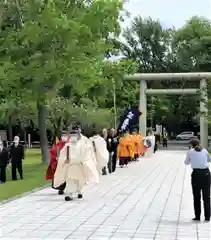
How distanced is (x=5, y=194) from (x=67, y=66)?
10.4m

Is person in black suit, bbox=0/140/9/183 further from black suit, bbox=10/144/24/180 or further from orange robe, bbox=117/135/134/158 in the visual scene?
orange robe, bbox=117/135/134/158

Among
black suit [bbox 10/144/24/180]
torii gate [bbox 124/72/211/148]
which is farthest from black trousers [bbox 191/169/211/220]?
torii gate [bbox 124/72/211/148]

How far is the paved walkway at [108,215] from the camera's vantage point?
27.1 feet

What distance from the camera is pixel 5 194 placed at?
527 inches

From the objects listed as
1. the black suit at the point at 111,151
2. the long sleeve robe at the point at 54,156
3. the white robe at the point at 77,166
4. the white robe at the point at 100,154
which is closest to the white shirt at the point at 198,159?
the white robe at the point at 77,166

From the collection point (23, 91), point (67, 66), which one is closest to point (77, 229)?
point (67, 66)

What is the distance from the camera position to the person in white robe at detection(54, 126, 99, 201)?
1220 centimetres

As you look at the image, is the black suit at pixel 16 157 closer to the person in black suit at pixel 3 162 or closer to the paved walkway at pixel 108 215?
the person in black suit at pixel 3 162

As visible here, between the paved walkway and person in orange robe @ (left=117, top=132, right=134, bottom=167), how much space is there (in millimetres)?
7916

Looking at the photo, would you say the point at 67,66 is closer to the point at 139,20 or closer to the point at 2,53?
the point at 2,53

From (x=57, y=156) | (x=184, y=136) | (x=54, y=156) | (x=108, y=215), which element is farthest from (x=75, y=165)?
(x=184, y=136)

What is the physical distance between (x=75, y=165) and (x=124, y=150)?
36.1 ft

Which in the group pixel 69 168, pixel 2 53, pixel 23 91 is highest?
pixel 2 53

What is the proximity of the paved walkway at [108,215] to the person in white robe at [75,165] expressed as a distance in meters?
0.46
